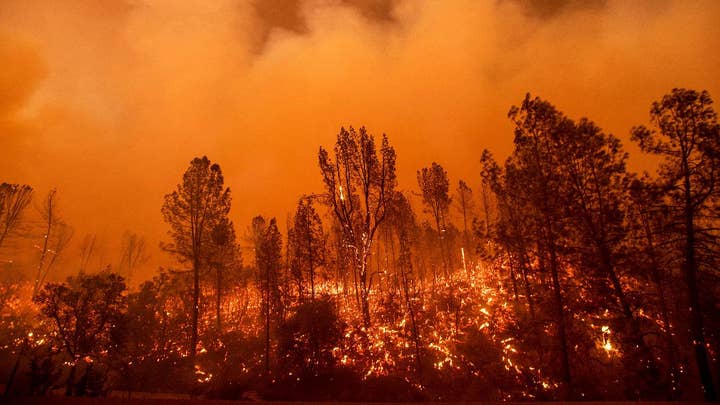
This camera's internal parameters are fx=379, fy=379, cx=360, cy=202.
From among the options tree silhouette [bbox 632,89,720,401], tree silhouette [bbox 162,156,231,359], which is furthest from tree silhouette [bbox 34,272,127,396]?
tree silhouette [bbox 632,89,720,401]

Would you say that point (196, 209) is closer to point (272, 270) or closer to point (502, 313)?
point (272, 270)

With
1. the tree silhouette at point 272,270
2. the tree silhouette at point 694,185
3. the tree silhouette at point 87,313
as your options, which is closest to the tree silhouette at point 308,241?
the tree silhouette at point 272,270

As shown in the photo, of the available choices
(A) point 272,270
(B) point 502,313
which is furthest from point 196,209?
(B) point 502,313

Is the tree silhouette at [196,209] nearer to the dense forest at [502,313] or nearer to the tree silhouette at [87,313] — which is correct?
the dense forest at [502,313]

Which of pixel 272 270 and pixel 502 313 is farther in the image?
pixel 272 270

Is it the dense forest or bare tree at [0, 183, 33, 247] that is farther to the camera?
bare tree at [0, 183, 33, 247]

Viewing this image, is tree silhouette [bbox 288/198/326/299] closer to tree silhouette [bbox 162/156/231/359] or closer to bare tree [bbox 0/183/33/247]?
tree silhouette [bbox 162/156/231/359]

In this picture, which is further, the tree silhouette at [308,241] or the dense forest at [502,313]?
the tree silhouette at [308,241]

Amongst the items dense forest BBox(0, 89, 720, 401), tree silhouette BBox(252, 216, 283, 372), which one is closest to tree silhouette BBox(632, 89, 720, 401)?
dense forest BBox(0, 89, 720, 401)

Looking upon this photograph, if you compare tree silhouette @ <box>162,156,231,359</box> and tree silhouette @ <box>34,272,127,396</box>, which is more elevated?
tree silhouette @ <box>162,156,231,359</box>

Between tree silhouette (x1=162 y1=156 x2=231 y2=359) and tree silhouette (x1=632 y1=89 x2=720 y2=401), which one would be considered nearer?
tree silhouette (x1=632 y1=89 x2=720 y2=401)

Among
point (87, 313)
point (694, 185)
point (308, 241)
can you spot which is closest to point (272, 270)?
point (308, 241)

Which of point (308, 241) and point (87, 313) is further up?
point (308, 241)

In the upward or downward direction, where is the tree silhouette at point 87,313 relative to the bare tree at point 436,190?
downward
